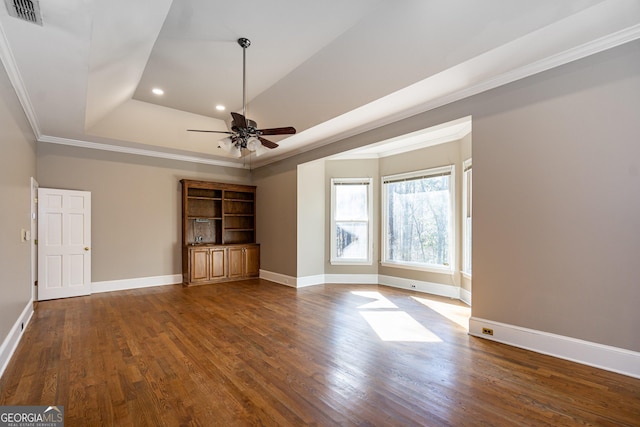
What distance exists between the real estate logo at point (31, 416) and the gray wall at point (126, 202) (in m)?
Result: 4.10

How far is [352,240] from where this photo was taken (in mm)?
6516

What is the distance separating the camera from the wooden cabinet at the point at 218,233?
6.37 metres

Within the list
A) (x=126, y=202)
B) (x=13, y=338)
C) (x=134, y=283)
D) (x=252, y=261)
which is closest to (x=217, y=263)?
(x=252, y=261)

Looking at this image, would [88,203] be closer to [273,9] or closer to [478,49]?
[273,9]

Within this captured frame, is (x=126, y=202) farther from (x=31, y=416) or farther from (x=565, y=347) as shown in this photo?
(x=565, y=347)

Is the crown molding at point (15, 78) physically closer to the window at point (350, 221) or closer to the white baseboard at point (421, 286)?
the window at point (350, 221)

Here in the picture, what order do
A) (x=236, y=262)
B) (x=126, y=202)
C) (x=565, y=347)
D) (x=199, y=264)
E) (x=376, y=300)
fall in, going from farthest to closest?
(x=236, y=262)
(x=199, y=264)
(x=126, y=202)
(x=376, y=300)
(x=565, y=347)

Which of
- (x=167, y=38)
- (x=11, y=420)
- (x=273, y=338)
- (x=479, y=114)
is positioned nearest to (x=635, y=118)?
(x=479, y=114)

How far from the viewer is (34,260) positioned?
15.5 feet

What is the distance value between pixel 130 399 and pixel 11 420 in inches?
27.1

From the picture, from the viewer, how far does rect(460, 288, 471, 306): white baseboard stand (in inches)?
188

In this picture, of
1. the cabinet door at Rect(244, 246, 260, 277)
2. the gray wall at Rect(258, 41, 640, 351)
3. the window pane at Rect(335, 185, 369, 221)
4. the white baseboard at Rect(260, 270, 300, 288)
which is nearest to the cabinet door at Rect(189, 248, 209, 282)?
the cabinet door at Rect(244, 246, 260, 277)

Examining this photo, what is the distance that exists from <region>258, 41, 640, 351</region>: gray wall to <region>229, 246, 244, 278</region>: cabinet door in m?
5.11

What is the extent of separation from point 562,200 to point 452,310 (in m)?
2.30
